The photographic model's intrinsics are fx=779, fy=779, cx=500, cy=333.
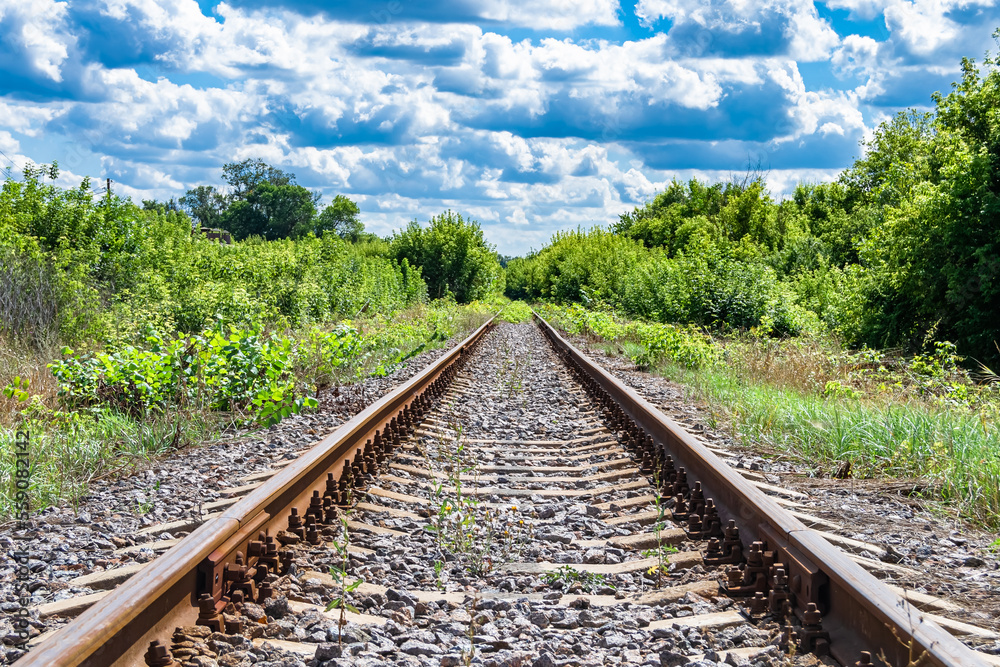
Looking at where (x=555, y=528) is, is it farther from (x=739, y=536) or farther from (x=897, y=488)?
(x=897, y=488)

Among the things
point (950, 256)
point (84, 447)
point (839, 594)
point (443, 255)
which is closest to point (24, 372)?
point (84, 447)

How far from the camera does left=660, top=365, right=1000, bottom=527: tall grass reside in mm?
4309

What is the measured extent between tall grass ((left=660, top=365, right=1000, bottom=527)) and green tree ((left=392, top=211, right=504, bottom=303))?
32395 mm

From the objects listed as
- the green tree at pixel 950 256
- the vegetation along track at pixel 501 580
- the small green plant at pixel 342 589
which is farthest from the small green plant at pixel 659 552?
the green tree at pixel 950 256

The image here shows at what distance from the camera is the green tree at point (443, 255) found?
128ft

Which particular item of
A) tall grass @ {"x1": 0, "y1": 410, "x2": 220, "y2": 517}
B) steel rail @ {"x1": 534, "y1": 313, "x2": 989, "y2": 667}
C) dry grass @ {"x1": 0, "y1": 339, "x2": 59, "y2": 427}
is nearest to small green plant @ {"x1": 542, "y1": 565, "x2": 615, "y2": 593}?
steel rail @ {"x1": 534, "y1": 313, "x2": 989, "y2": 667}

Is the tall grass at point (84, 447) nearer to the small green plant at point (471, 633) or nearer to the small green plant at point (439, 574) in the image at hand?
A: the small green plant at point (439, 574)

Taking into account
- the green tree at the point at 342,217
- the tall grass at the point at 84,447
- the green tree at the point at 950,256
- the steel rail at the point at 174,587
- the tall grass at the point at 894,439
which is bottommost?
the tall grass at the point at 84,447

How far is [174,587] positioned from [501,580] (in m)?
1.39

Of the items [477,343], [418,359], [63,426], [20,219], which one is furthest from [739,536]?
[477,343]

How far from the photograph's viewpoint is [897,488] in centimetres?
459

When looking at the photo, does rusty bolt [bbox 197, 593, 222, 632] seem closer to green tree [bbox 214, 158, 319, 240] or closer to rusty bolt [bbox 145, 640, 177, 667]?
rusty bolt [bbox 145, 640, 177, 667]

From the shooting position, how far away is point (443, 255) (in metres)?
39.0

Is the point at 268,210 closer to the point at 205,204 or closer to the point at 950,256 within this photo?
the point at 205,204
